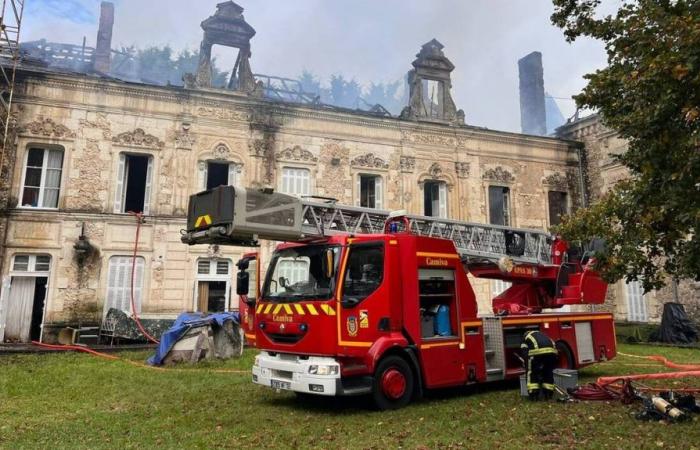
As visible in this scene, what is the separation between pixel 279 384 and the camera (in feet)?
24.0

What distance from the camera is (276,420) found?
681cm

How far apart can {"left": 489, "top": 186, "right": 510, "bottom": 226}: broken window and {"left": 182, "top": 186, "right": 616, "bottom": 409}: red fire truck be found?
1283cm

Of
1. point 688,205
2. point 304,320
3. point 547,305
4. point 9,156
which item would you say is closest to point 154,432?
point 304,320

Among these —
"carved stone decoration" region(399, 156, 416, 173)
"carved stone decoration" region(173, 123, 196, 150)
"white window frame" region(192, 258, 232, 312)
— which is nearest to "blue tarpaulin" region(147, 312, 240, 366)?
"white window frame" region(192, 258, 232, 312)

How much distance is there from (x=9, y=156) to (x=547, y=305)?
16458 millimetres

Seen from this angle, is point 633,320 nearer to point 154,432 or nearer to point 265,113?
point 265,113

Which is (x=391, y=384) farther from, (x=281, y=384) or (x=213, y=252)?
(x=213, y=252)

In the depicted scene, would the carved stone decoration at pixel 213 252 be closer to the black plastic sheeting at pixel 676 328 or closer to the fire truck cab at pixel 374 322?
the fire truck cab at pixel 374 322

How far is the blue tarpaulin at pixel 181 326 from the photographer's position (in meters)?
12.0

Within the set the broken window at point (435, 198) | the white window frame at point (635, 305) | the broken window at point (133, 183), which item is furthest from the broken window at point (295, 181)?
the white window frame at point (635, 305)

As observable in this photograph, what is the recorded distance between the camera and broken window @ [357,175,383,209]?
779 inches

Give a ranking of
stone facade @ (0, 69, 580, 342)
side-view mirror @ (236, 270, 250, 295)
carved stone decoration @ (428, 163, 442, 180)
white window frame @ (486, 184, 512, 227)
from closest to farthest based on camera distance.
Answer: side-view mirror @ (236, 270, 250, 295)
stone facade @ (0, 69, 580, 342)
carved stone decoration @ (428, 163, 442, 180)
white window frame @ (486, 184, 512, 227)

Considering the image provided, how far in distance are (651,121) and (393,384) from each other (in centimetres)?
471

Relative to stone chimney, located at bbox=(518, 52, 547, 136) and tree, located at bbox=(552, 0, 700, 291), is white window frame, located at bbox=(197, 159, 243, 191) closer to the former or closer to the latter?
tree, located at bbox=(552, 0, 700, 291)
